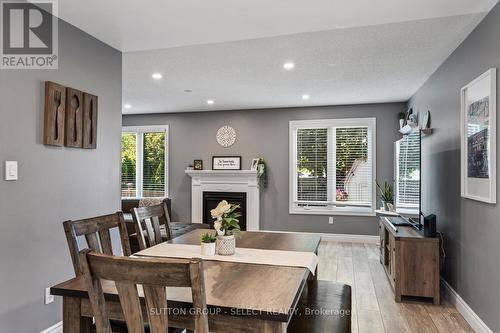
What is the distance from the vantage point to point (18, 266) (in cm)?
218

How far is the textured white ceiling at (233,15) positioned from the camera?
229cm

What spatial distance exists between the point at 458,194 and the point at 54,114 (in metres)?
3.52

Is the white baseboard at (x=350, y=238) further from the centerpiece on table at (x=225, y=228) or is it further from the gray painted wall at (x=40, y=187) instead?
the centerpiece on table at (x=225, y=228)

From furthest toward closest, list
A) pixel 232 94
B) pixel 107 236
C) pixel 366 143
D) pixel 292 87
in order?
pixel 366 143 → pixel 232 94 → pixel 292 87 → pixel 107 236

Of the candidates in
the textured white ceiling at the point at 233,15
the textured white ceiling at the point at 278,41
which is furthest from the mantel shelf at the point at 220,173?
the textured white ceiling at the point at 233,15

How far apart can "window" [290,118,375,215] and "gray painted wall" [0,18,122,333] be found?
12.9 feet

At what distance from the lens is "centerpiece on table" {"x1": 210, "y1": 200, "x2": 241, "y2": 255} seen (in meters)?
1.87

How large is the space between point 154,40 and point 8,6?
1.10 meters

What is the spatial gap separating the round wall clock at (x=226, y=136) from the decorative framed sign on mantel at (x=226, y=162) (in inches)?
10.5

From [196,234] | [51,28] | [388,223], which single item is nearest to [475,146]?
[388,223]

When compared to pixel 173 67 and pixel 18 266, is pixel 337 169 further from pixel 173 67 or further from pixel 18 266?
pixel 18 266

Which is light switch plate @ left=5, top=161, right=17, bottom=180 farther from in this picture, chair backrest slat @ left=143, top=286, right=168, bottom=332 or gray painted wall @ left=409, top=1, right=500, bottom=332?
gray painted wall @ left=409, top=1, right=500, bottom=332

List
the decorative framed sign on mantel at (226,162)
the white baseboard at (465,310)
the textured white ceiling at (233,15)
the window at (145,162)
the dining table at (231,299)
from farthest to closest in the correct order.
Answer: the window at (145,162), the decorative framed sign on mantel at (226,162), the white baseboard at (465,310), the textured white ceiling at (233,15), the dining table at (231,299)

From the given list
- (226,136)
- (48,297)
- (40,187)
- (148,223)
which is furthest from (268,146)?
(48,297)
